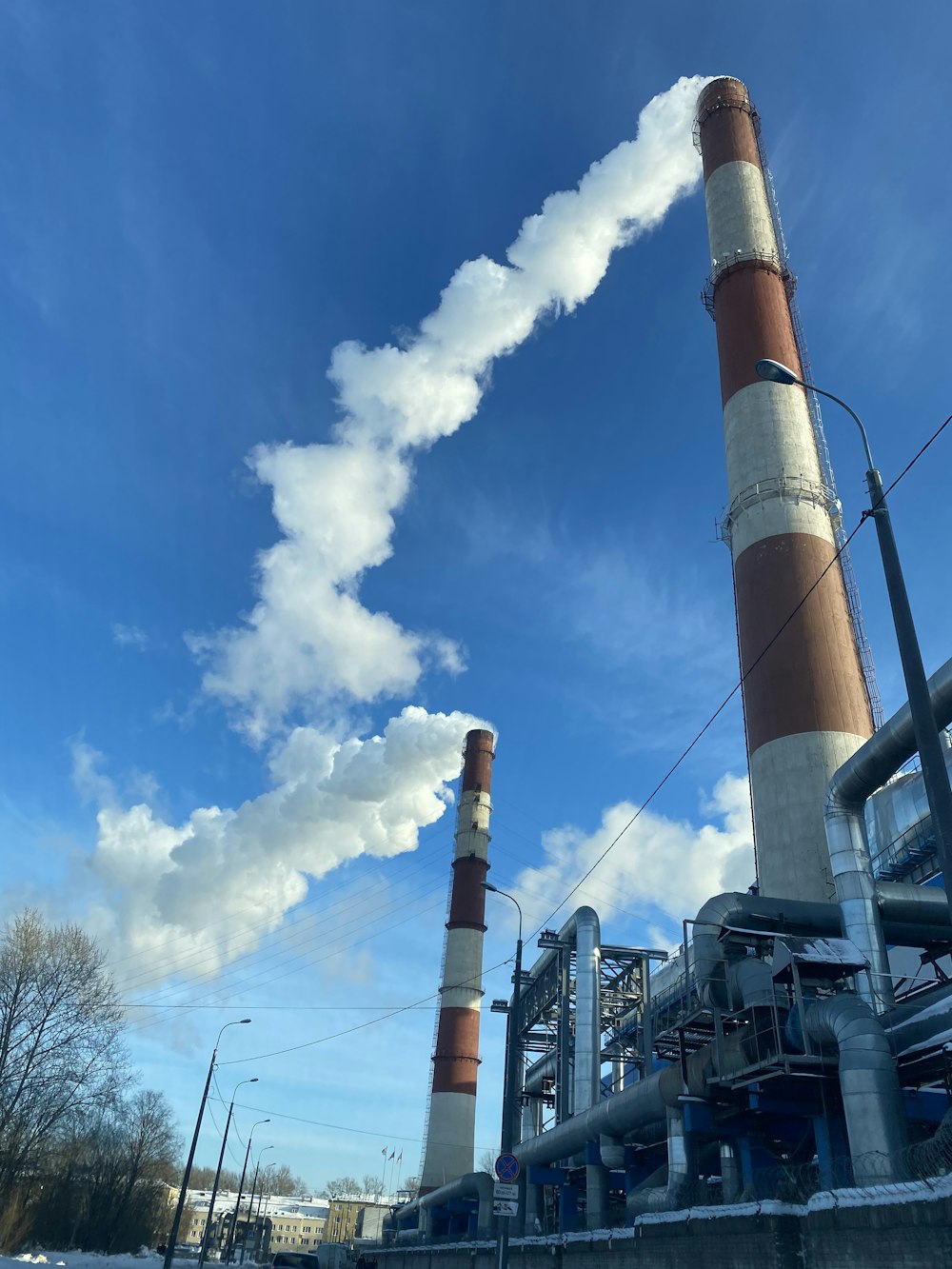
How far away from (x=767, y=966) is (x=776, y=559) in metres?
18.8

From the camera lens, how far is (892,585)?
9.96m

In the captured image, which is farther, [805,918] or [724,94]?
[724,94]

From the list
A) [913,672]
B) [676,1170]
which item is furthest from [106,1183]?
[913,672]

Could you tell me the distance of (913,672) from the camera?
371 inches

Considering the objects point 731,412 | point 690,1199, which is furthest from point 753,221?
point 690,1199

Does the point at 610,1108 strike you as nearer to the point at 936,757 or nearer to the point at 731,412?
the point at 936,757

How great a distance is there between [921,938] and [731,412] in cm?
2224

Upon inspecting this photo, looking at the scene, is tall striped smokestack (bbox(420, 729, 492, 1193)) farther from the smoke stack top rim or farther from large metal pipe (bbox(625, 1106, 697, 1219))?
the smoke stack top rim

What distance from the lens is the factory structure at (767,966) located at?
15438 mm

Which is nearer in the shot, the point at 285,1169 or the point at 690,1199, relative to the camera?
the point at 690,1199

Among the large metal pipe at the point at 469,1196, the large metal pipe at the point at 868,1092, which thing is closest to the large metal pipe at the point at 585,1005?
the large metal pipe at the point at 469,1196

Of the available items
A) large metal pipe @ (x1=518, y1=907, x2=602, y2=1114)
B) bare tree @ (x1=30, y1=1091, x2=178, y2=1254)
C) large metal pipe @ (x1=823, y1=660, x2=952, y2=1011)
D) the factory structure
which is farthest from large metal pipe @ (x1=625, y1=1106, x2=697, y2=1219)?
bare tree @ (x1=30, y1=1091, x2=178, y2=1254)

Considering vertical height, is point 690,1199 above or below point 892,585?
below

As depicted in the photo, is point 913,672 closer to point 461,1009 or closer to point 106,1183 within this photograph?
point 461,1009
